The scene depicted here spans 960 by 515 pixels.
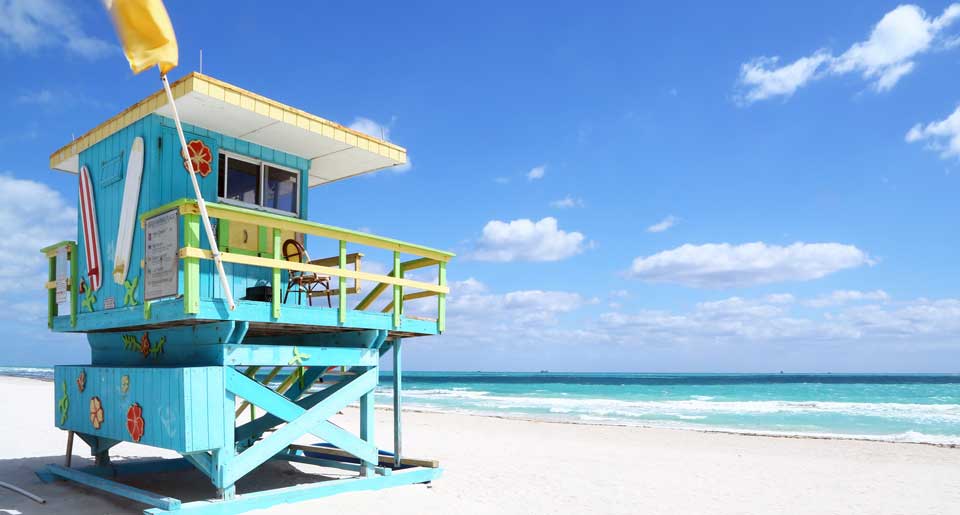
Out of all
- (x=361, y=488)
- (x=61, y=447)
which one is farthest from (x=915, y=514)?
(x=61, y=447)

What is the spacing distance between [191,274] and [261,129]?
8.25 feet

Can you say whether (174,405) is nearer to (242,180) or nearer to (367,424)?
(367,424)

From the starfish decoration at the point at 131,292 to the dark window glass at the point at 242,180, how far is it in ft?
4.69

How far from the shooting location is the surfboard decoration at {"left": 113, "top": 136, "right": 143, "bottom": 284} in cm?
809

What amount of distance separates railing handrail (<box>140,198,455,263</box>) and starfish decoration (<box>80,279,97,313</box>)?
1.98 m

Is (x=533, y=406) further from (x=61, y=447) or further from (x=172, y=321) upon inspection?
(x=172, y=321)

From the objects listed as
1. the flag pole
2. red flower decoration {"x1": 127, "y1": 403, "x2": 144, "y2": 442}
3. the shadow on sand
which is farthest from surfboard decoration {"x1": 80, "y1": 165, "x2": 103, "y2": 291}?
the flag pole

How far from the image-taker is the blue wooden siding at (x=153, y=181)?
26.0 ft

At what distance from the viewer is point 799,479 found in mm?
11586

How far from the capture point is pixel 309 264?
7.80 meters

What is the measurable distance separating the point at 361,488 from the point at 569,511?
2.38m

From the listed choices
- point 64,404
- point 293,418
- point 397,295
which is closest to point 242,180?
point 397,295

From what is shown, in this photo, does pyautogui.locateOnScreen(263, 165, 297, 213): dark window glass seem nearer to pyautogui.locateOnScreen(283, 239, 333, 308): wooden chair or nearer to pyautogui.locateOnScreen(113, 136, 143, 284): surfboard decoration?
pyautogui.locateOnScreen(283, 239, 333, 308): wooden chair

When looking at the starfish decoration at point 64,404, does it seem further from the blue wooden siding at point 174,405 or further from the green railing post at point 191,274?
the green railing post at point 191,274
